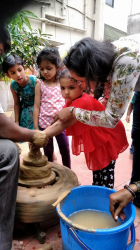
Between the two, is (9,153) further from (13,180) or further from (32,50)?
(32,50)

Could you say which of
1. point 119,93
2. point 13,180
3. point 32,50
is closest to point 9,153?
point 13,180

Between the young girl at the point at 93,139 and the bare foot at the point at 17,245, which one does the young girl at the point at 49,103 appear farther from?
the bare foot at the point at 17,245

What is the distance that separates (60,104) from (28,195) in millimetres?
1292

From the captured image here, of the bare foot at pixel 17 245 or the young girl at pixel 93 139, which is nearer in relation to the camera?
the bare foot at pixel 17 245

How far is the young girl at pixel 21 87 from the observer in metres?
2.35

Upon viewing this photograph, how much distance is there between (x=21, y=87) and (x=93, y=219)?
1.85 m

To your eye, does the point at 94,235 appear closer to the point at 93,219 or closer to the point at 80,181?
the point at 93,219

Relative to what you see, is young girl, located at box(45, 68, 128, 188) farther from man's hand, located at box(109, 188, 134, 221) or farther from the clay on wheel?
man's hand, located at box(109, 188, 134, 221)

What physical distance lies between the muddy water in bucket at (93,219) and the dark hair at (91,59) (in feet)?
2.98

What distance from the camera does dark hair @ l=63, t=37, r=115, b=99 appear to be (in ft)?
3.67

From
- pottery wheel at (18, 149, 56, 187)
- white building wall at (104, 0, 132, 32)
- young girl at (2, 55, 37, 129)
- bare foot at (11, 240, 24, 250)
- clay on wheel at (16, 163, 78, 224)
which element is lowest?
bare foot at (11, 240, 24, 250)

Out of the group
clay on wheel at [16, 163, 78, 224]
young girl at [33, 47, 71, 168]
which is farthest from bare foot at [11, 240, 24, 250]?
young girl at [33, 47, 71, 168]

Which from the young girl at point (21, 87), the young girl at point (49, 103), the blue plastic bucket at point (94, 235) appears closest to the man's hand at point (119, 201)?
the blue plastic bucket at point (94, 235)

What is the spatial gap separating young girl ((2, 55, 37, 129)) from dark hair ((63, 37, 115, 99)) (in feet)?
4.42
